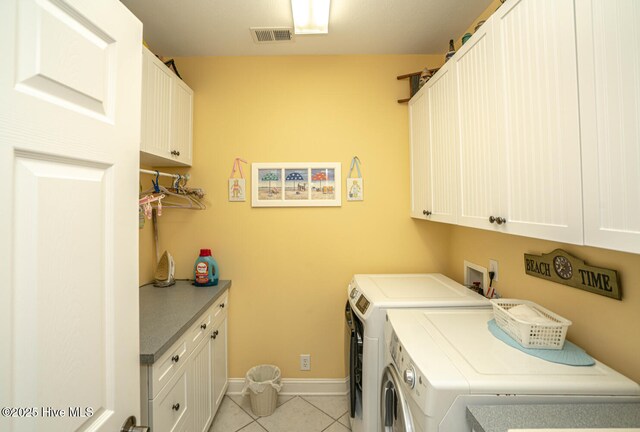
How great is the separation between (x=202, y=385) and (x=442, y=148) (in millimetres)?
2078

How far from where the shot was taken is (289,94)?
2.14 metres

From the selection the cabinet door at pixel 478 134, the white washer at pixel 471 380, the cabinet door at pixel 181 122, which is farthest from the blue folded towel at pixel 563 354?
the cabinet door at pixel 181 122

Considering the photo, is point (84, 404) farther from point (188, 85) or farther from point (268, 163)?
point (188, 85)

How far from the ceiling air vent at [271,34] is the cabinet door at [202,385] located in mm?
2084

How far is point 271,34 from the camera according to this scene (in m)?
1.86

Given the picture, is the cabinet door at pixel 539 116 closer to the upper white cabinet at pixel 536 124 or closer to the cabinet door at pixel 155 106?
the upper white cabinet at pixel 536 124

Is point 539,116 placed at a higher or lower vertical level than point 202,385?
higher

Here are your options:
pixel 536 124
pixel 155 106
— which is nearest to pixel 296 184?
pixel 155 106

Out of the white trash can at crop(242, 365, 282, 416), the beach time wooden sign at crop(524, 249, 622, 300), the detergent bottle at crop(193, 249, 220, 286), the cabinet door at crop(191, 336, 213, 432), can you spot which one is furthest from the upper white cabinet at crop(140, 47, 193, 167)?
the beach time wooden sign at crop(524, 249, 622, 300)

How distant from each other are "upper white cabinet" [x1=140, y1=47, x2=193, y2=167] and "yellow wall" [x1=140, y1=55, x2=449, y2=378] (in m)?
0.13

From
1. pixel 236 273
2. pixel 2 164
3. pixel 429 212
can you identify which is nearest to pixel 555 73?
pixel 429 212

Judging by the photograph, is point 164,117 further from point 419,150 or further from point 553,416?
point 553,416

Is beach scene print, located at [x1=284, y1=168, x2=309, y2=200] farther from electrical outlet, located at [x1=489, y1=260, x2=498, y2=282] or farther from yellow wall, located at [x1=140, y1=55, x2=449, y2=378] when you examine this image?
electrical outlet, located at [x1=489, y1=260, x2=498, y2=282]

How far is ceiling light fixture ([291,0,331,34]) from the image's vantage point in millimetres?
1491
